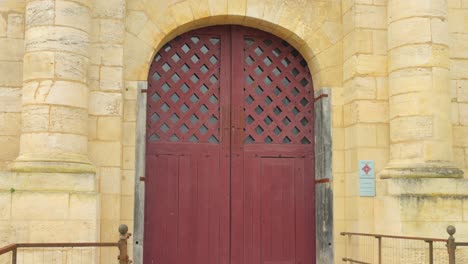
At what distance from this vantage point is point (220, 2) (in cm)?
908

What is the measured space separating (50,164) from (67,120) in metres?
0.57

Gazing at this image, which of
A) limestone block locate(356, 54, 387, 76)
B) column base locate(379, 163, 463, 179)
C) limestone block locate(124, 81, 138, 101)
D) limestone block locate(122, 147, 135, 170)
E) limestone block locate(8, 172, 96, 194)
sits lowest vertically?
limestone block locate(8, 172, 96, 194)

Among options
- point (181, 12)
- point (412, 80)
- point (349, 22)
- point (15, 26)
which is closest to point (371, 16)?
point (349, 22)

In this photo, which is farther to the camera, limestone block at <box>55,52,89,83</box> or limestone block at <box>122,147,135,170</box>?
limestone block at <box>122,147,135,170</box>

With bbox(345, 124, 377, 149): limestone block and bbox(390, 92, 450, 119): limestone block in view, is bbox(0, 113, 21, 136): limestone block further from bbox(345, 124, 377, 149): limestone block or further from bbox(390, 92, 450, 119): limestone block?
bbox(390, 92, 450, 119): limestone block

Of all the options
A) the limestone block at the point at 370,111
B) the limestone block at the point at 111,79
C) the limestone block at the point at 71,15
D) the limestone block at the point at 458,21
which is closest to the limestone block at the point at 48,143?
the limestone block at the point at 111,79

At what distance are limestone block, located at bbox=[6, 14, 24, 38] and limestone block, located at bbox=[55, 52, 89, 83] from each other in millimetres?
961

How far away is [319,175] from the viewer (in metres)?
9.30

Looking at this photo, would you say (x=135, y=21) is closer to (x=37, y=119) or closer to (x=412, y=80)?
(x=37, y=119)

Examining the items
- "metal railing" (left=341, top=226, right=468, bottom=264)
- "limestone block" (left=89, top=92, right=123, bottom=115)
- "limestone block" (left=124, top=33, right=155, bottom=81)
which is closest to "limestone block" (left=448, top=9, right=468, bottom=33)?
"metal railing" (left=341, top=226, right=468, bottom=264)

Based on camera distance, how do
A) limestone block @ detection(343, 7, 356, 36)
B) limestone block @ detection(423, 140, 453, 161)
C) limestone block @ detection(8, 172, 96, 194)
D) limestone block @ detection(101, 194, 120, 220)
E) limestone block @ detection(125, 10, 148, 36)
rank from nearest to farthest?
limestone block @ detection(8, 172, 96, 194) → limestone block @ detection(101, 194, 120, 220) → limestone block @ detection(423, 140, 453, 161) → limestone block @ detection(125, 10, 148, 36) → limestone block @ detection(343, 7, 356, 36)

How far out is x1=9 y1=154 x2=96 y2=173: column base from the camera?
7.52 m

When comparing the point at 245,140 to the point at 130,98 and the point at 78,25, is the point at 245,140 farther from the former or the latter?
the point at 78,25

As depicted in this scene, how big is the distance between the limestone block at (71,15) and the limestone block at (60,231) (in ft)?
7.72
